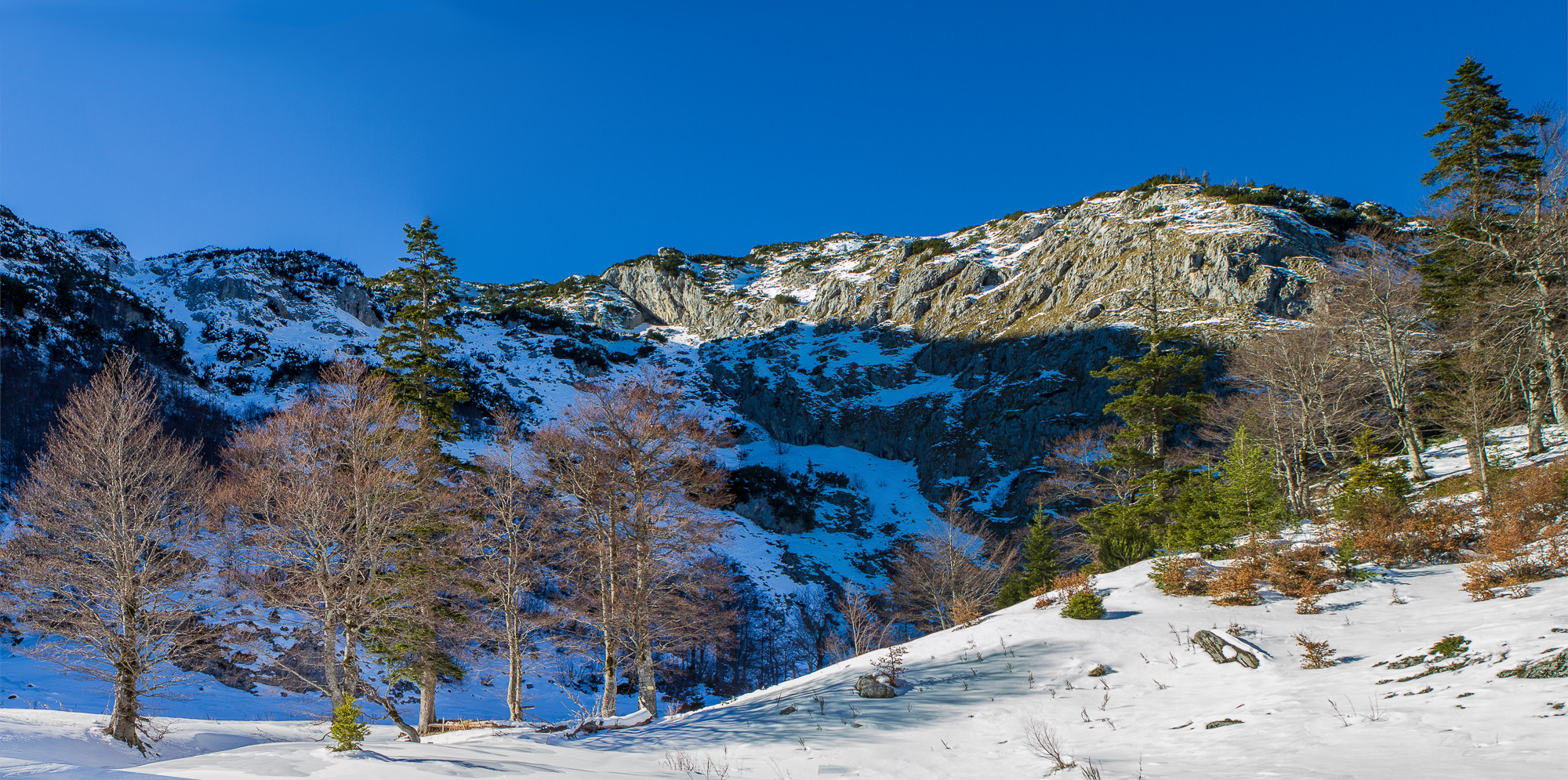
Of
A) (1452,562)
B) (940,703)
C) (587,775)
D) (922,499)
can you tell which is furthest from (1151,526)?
(922,499)

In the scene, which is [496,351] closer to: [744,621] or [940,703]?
[744,621]

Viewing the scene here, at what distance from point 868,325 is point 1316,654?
9584cm

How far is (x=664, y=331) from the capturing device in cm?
12681

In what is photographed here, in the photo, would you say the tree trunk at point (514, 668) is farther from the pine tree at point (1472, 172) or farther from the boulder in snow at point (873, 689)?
Result: the pine tree at point (1472, 172)

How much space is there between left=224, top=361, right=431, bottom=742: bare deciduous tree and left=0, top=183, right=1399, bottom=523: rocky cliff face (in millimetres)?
38109

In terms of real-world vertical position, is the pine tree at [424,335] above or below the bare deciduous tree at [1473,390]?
above

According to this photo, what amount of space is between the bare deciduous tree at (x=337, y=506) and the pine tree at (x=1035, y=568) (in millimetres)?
22555

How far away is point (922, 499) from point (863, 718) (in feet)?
207

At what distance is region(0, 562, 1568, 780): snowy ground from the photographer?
21.0ft

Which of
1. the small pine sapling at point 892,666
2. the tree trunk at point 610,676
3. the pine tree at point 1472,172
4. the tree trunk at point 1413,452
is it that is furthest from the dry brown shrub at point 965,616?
the pine tree at point 1472,172

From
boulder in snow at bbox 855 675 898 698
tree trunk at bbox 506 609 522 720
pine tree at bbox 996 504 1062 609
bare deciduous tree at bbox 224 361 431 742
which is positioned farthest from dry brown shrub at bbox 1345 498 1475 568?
bare deciduous tree at bbox 224 361 431 742

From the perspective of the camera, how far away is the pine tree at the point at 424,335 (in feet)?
63.8

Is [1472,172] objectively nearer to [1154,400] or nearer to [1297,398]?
[1297,398]

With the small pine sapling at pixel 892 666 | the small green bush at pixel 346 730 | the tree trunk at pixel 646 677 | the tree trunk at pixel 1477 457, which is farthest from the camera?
the tree trunk at pixel 1477 457
